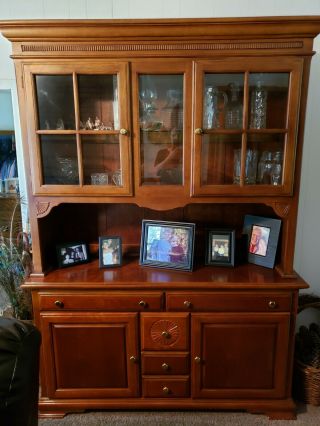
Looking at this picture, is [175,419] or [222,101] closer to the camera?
[222,101]

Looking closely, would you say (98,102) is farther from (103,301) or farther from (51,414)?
(51,414)

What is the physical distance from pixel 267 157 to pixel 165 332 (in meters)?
1.06

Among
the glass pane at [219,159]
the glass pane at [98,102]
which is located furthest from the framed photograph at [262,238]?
the glass pane at [98,102]

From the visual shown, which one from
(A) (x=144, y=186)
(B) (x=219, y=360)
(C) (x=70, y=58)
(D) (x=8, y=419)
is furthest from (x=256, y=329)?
(C) (x=70, y=58)

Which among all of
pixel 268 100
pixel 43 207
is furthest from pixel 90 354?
pixel 268 100

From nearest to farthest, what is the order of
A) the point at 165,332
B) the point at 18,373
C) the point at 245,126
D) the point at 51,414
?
the point at 18,373
the point at 245,126
the point at 165,332
the point at 51,414

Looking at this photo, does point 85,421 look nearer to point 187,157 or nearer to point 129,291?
point 129,291

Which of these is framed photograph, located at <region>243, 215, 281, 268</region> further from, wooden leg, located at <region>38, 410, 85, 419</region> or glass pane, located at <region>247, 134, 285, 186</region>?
wooden leg, located at <region>38, 410, 85, 419</region>

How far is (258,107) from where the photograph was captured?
4.99 feet

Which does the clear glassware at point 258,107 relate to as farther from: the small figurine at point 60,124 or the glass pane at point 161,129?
the small figurine at point 60,124

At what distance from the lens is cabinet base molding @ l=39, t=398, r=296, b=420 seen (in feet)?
5.55

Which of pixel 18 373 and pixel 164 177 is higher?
pixel 164 177

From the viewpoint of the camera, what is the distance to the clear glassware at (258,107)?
4.92ft

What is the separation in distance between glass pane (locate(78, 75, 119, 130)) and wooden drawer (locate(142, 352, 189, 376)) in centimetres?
123
